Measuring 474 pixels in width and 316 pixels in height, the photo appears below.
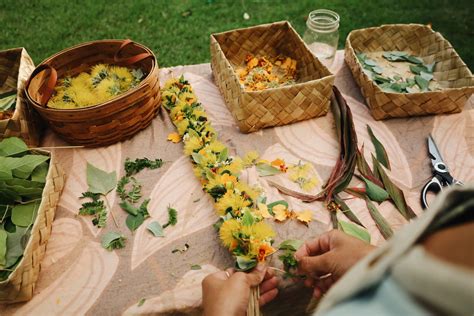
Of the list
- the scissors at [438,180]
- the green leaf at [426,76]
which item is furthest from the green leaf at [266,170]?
the green leaf at [426,76]

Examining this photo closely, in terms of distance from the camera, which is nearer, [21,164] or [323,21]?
[21,164]

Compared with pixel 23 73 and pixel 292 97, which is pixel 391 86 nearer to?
pixel 292 97

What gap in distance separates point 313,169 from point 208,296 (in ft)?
1.57

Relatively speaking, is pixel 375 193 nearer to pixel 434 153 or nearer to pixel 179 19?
pixel 434 153

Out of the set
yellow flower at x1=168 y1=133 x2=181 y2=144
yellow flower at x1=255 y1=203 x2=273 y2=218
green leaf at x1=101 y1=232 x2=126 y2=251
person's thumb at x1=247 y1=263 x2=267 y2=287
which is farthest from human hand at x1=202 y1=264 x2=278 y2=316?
yellow flower at x1=168 y1=133 x2=181 y2=144

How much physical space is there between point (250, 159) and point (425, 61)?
0.78m

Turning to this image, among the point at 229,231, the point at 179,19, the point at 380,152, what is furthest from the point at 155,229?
the point at 179,19

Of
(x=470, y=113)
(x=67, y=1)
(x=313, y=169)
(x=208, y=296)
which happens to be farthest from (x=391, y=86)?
(x=67, y=1)

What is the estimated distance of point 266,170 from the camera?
1008 millimetres

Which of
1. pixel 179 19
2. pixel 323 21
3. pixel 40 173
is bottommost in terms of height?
pixel 179 19

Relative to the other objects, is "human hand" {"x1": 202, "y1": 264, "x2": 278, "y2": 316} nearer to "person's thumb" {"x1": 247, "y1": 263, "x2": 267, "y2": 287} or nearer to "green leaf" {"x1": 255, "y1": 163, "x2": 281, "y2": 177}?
"person's thumb" {"x1": 247, "y1": 263, "x2": 267, "y2": 287}

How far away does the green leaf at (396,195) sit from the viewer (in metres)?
0.92

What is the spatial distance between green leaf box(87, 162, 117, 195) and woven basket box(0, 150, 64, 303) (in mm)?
78

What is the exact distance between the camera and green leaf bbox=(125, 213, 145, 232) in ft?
2.92
